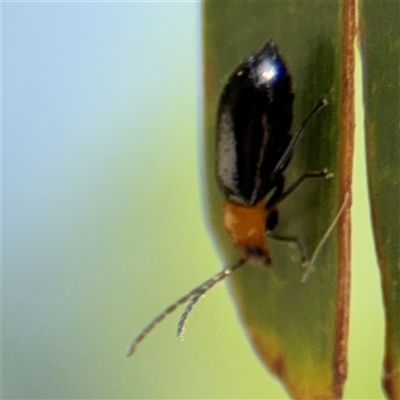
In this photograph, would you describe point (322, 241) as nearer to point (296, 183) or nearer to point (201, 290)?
point (296, 183)

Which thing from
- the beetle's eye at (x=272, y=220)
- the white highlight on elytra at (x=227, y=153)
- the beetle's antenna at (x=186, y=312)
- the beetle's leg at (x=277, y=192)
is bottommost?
the beetle's antenna at (x=186, y=312)

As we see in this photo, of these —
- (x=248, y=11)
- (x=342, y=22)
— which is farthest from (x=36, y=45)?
(x=342, y=22)

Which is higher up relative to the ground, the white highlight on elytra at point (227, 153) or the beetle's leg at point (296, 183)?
the white highlight on elytra at point (227, 153)

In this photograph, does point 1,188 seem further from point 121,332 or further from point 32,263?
point 121,332

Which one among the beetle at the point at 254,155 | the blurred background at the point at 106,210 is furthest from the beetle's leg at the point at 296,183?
the blurred background at the point at 106,210

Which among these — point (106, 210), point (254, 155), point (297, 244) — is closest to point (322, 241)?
point (297, 244)

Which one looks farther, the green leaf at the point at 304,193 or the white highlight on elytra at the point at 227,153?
the white highlight on elytra at the point at 227,153

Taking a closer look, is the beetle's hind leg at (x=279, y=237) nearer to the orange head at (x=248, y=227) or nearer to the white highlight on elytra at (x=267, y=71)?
the orange head at (x=248, y=227)
